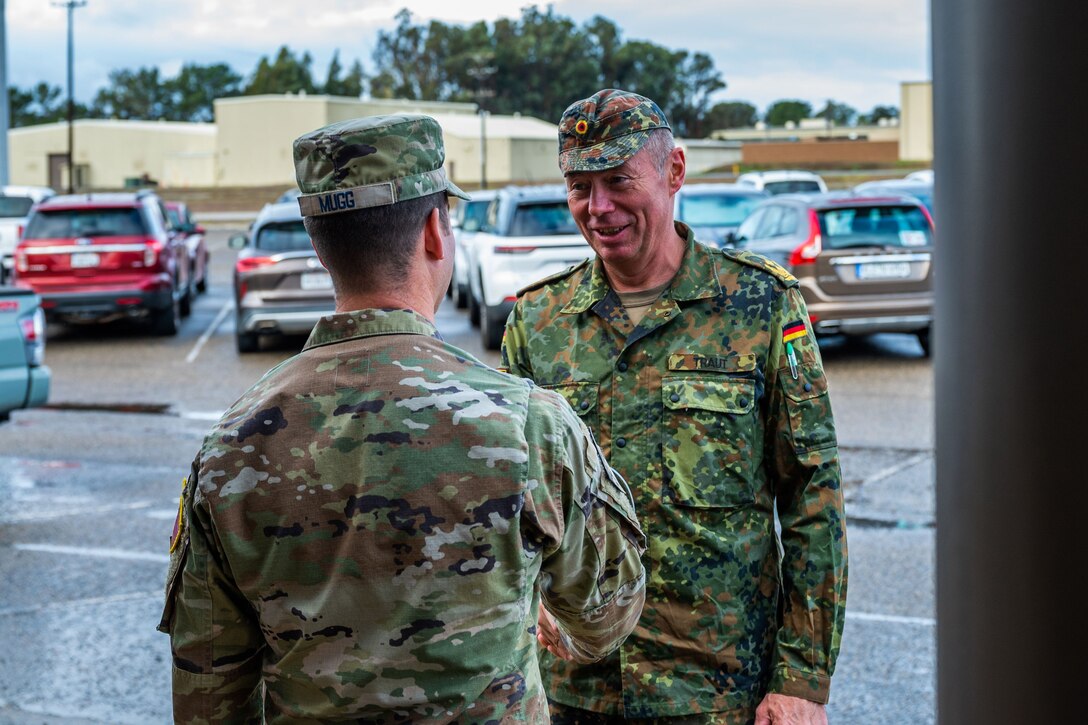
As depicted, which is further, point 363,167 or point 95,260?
point 95,260

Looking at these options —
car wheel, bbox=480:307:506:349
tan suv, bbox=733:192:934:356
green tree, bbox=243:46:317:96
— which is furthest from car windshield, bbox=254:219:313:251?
green tree, bbox=243:46:317:96

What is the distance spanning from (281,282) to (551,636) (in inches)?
486

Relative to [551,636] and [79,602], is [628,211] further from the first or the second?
[79,602]

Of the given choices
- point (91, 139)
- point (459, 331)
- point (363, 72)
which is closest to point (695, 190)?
point (459, 331)

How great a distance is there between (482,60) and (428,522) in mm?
101907

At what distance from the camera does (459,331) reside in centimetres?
1722

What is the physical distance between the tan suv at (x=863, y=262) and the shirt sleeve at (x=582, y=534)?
11.2 metres

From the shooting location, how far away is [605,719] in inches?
107

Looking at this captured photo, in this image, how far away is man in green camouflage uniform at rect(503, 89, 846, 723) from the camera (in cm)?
267

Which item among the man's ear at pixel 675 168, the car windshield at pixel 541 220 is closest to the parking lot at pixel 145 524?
the car windshield at pixel 541 220

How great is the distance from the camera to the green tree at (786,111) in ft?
422

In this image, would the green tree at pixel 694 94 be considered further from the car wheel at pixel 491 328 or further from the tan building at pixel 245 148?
the car wheel at pixel 491 328

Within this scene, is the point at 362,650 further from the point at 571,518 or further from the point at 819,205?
the point at 819,205

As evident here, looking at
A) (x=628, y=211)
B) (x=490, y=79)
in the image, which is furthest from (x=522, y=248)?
(x=490, y=79)
